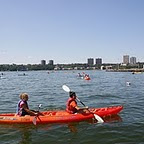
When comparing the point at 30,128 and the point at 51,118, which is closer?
the point at 30,128

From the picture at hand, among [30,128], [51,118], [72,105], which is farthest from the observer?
[72,105]

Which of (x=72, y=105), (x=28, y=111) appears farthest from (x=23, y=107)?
(x=72, y=105)

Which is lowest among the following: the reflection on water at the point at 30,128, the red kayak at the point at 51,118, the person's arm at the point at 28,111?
the reflection on water at the point at 30,128

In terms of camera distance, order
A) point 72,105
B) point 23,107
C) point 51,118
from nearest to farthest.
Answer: point 23,107 → point 51,118 → point 72,105

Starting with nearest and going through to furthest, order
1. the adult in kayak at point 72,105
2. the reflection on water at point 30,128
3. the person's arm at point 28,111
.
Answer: the reflection on water at point 30,128, the person's arm at point 28,111, the adult in kayak at point 72,105

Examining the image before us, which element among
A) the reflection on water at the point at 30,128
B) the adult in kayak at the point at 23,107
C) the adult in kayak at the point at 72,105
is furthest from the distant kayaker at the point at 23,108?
the adult in kayak at the point at 72,105

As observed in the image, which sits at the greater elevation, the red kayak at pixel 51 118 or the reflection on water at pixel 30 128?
the red kayak at pixel 51 118

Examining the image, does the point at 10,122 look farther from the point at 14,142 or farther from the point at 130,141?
the point at 130,141

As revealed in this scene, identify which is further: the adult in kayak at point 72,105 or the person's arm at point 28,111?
the adult in kayak at point 72,105

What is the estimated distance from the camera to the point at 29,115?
600 inches

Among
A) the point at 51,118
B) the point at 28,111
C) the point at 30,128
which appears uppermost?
the point at 28,111

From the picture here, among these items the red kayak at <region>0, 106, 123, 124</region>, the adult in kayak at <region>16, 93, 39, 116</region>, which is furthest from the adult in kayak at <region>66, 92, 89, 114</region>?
the adult in kayak at <region>16, 93, 39, 116</region>

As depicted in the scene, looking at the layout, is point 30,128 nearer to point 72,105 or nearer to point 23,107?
point 23,107

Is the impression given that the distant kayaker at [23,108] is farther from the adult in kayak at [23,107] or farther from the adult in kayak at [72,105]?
the adult in kayak at [72,105]
